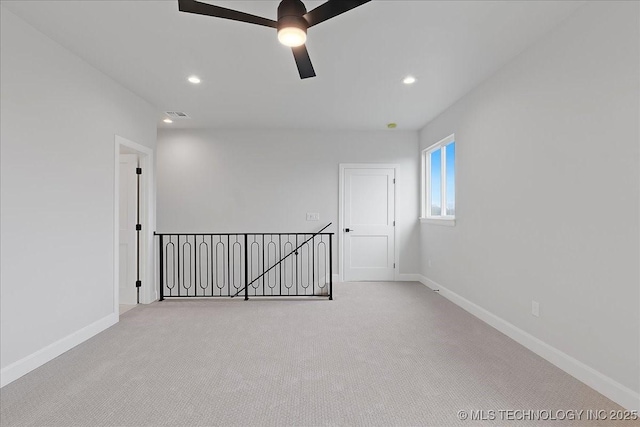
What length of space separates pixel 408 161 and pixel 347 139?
3.72 ft

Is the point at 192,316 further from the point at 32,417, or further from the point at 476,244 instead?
the point at 476,244

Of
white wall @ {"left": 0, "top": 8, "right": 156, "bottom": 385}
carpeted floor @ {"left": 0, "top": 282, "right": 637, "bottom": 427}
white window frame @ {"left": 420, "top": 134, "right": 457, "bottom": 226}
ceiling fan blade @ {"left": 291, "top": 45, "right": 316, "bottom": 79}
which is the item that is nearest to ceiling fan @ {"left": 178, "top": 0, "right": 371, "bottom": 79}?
ceiling fan blade @ {"left": 291, "top": 45, "right": 316, "bottom": 79}

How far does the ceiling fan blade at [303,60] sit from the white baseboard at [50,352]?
2931 mm

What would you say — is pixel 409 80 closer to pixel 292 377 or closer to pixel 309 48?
pixel 309 48

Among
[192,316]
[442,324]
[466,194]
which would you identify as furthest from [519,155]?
[192,316]

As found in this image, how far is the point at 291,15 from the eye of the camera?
1.83m

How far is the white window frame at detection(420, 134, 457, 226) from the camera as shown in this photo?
4654 mm

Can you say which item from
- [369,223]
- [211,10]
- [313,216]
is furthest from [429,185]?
[211,10]

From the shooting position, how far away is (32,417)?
1.92 m

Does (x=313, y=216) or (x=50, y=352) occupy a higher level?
(x=313, y=216)

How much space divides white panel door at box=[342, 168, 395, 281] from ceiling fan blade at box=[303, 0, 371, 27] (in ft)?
12.9

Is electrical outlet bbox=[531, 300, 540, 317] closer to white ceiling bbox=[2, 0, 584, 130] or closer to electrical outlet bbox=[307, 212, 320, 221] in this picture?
white ceiling bbox=[2, 0, 584, 130]

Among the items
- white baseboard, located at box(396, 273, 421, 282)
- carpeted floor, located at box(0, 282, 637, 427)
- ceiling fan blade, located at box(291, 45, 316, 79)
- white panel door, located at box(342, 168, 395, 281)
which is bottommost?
carpeted floor, located at box(0, 282, 637, 427)

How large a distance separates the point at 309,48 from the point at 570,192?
2.35m
